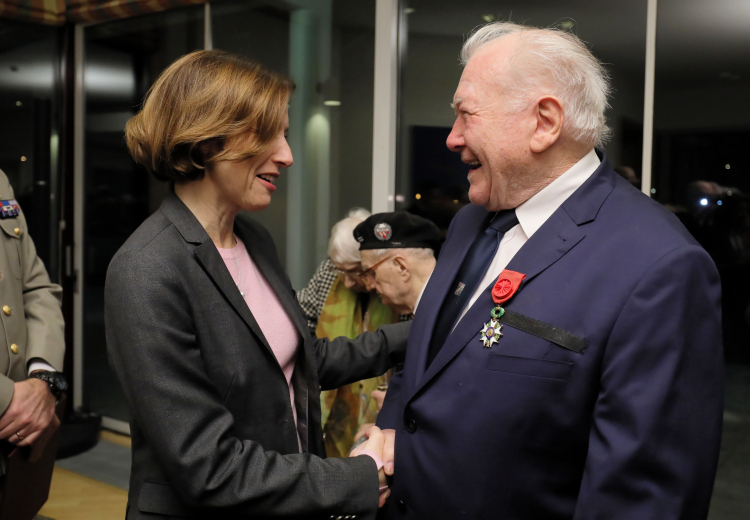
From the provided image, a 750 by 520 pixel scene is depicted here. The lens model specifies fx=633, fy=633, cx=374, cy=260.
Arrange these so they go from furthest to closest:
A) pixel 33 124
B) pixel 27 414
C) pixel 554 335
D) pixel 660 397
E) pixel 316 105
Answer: pixel 33 124, pixel 316 105, pixel 27 414, pixel 554 335, pixel 660 397

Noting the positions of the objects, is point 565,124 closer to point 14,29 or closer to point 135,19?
point 135,19

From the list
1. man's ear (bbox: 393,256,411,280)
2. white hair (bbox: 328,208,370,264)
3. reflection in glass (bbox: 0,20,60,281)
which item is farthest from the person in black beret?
reflection in glass (bbox: 0,20,60,281)

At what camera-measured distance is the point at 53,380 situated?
6.63 feet

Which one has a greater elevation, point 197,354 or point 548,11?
point 548,11

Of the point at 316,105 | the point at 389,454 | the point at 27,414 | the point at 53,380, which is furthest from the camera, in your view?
the point at 316,105

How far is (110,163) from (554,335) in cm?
415

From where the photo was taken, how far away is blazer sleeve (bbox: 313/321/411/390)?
1688 millimetres

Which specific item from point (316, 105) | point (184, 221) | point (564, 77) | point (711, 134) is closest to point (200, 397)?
point (184, 221)

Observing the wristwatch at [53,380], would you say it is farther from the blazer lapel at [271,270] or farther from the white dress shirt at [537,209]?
the white dress shirt at [537,209]

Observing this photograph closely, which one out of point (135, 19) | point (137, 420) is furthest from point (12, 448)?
point (135, 19)

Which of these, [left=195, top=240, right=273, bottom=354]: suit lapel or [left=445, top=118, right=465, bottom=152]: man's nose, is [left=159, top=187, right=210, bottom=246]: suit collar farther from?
[left=445, top=118, right=465, bottom=152]: man's nose

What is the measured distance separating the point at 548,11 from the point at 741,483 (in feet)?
7.10

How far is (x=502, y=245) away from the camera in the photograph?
4.45ft

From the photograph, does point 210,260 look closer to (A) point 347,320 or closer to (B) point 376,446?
(B) point 376,446
